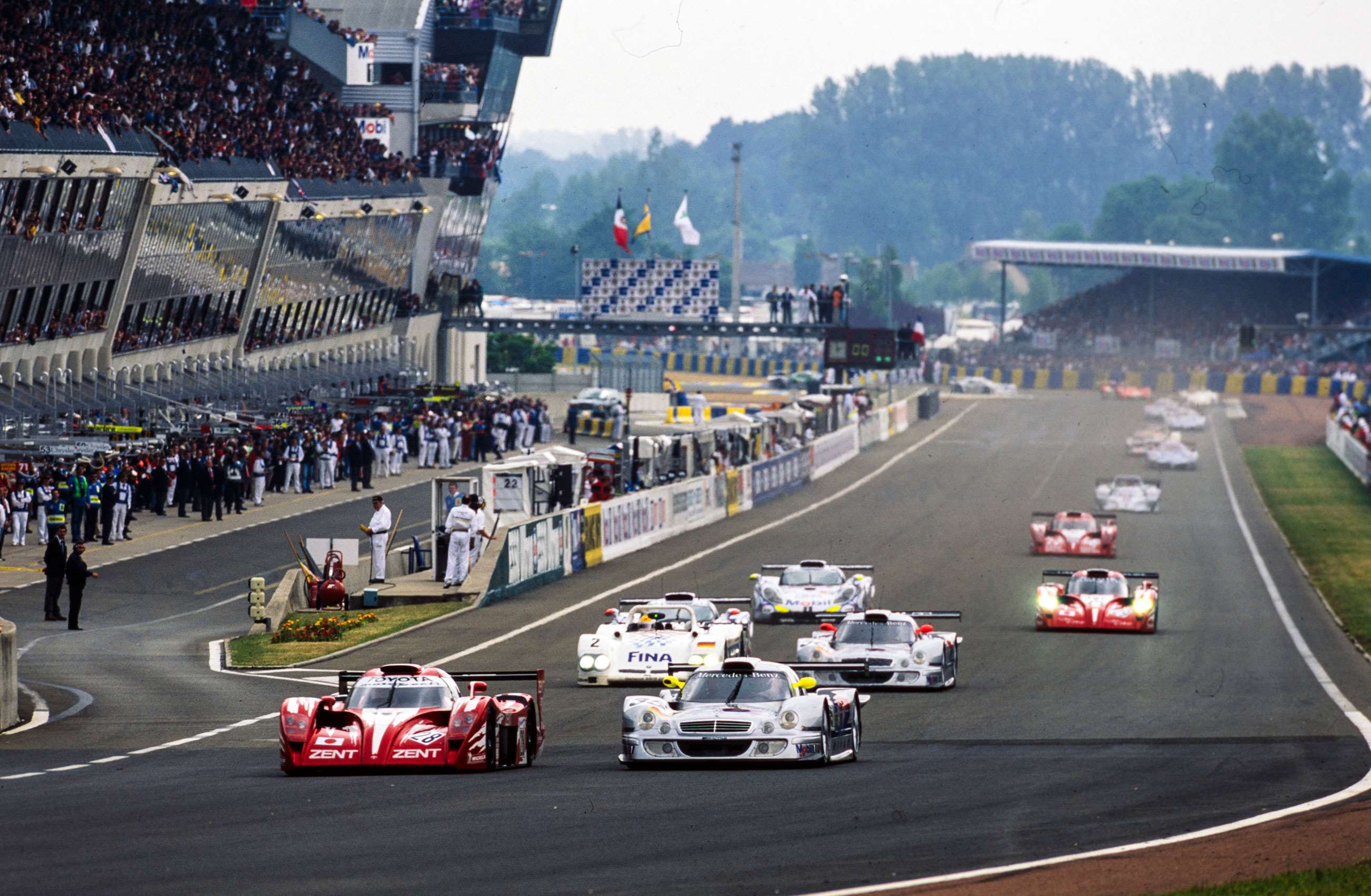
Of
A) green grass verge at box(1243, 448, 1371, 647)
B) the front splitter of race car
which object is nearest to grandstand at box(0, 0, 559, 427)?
green grass verge at box(1243, 448, 1371, 647)

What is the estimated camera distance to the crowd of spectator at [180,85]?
51781 mm

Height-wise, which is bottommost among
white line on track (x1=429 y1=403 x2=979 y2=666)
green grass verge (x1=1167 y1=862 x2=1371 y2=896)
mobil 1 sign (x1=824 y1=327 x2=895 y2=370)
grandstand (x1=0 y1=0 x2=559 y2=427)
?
white line on track (x1=429 y1=403 x2=979 y2=666)

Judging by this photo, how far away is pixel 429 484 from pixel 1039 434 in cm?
3740

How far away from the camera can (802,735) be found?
19.3 m

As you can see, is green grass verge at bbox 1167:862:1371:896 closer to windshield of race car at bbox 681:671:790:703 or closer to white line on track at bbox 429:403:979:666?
windshield of race car at bbox 681:671:790:703

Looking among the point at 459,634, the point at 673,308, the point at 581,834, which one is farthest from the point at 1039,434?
the point at 581,834

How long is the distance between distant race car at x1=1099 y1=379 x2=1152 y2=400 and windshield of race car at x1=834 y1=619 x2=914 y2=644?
295ft

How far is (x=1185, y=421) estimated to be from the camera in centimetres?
9388

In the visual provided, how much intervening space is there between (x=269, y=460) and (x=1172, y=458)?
35649 mm

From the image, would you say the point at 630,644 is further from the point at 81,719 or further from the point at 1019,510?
the point at 1019,510

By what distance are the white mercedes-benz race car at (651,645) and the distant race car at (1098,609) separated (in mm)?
7307

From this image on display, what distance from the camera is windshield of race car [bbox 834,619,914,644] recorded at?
1080 inches

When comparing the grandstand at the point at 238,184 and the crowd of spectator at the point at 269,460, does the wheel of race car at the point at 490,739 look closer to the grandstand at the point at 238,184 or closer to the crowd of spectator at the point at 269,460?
the crowd of spectator at the point at 269,460

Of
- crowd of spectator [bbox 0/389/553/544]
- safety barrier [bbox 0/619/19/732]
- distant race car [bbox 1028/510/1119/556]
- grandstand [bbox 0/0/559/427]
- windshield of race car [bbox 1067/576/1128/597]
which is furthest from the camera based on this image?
grandstand [bbox 0/0/559/427]
